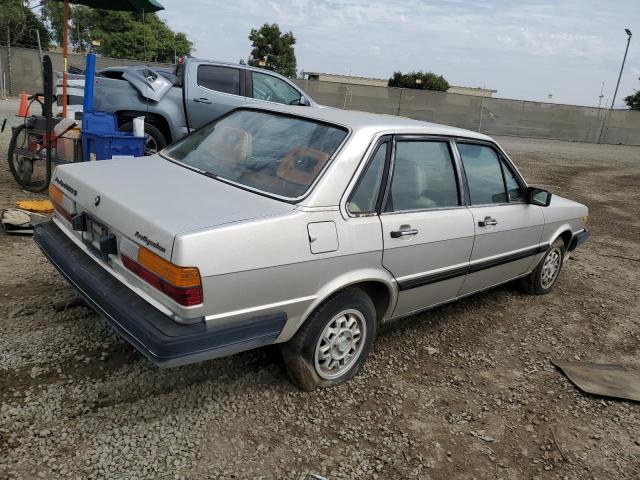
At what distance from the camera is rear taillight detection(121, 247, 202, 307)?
231 centimetres


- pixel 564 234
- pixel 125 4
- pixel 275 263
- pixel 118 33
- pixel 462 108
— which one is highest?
pixel 118 33

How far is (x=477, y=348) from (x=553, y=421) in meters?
0.87

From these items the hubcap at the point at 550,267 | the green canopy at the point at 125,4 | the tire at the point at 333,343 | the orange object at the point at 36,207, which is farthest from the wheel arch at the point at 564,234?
the green canopy at the point at 125,4

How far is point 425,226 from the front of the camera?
3.33m

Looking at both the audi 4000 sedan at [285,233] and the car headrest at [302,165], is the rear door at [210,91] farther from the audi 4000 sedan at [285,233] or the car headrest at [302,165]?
the car headrest at [302,165]

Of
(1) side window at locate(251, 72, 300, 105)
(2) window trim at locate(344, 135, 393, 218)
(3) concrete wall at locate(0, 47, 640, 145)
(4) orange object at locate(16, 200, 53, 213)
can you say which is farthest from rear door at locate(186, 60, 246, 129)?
(3) concrete wall at locate(0, 47, 640, 145)

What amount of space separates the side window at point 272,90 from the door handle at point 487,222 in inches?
213

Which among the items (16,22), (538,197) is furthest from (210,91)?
(16,22)

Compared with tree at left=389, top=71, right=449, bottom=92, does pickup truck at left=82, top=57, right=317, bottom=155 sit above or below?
below

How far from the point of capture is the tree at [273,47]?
55625 mm

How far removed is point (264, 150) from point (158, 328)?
1351mm

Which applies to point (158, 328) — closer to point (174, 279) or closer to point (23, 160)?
point (174, 279)

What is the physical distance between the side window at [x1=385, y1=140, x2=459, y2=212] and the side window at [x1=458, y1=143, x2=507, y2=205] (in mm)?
195

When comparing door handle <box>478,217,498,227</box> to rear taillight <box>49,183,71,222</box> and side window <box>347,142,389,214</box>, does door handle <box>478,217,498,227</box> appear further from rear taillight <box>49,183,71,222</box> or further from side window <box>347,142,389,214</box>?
rear taillight <box>49,183,71,222</box>
